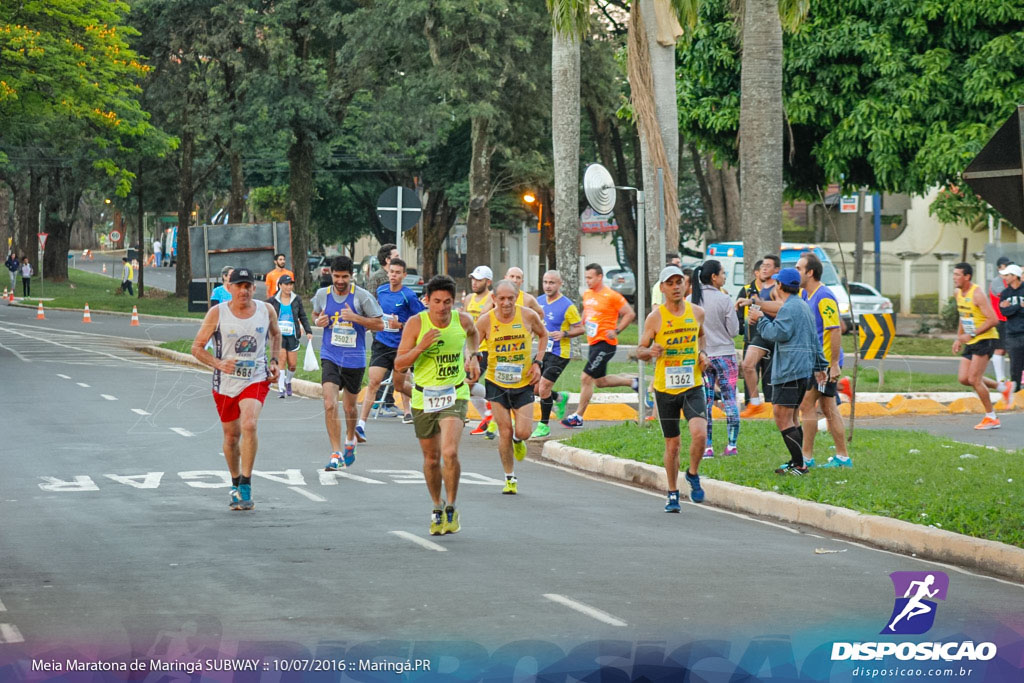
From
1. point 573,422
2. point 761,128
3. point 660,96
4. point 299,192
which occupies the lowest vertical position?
point 573,422

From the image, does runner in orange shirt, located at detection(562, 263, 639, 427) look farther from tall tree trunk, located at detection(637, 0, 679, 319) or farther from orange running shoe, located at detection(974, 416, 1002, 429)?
tall tree trunk, located at detection(637, 0, 679, 319)

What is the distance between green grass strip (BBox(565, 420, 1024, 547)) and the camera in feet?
35.2

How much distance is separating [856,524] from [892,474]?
2.10 meters

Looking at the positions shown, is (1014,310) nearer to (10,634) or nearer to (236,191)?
(10,634)

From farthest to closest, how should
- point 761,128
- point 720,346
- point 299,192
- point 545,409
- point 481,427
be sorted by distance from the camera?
point 299,192 < point 761,128 < point 481,427 < point 545,409 < point 720,346

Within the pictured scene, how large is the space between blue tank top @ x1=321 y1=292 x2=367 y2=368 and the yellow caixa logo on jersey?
6.48m

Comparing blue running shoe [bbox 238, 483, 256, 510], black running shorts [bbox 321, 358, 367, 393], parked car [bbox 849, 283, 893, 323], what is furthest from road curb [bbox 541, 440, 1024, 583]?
parked car [bbox 849, 283, 893, 323]

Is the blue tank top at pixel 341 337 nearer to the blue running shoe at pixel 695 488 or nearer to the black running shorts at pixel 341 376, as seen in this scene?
the black running shorts at pixel 341 376

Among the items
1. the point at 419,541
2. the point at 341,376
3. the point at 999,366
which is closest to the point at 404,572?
the point at 419,541

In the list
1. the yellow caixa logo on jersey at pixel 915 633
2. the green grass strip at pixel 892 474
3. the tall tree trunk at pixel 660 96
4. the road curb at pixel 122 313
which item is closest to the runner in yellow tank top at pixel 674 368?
the green grass strip at pixel 892 474

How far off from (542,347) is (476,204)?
28.9 meters

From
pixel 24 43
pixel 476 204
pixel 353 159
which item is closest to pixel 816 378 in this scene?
pixel 24 43

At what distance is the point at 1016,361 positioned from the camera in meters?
19.7

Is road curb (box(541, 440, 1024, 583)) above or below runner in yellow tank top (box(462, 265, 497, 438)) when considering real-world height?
below
